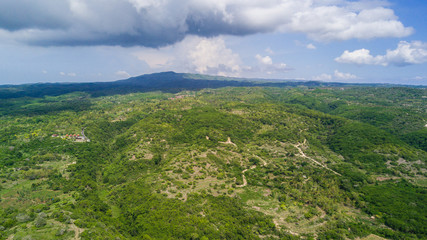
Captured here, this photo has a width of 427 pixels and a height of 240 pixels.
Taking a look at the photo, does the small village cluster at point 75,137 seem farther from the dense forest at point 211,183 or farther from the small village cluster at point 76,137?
the dense forest at point 211,183

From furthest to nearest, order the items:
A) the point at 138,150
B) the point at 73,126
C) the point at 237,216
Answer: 1. the point at 73,126
2. the point at 138,150
3. the point at 237,216

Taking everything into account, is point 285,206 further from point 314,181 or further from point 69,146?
point 69,146

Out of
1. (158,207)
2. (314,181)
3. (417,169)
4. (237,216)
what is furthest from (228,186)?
(417,169)

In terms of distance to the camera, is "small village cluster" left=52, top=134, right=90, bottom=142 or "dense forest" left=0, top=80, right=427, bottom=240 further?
"small village cluster" left=52, top=134, right=90, bottom=142

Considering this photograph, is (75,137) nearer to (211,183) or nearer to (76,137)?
(76,137)

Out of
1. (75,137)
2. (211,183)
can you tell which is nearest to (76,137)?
(75,137)

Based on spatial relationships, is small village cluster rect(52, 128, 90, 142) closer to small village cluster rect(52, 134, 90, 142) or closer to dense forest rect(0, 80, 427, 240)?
small village cluster rect(52, 134, 90, 142)

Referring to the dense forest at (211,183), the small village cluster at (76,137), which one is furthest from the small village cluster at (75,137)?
the dense forest at (211,183)

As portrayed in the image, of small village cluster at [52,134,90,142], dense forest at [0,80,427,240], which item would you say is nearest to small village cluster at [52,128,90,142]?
small village cluster at [52,134,90,142]
